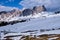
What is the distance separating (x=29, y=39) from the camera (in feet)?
185

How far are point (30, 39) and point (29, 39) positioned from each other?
2.01 feet

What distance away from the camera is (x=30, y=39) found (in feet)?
187
